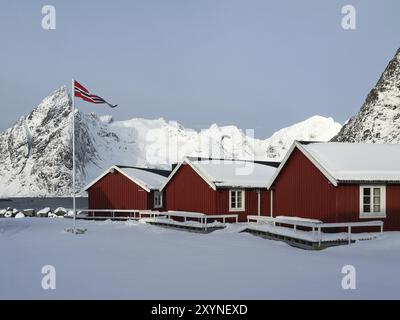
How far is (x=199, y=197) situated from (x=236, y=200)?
8.23 ft

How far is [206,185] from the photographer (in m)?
31.8

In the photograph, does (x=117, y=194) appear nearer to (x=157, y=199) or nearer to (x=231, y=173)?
(x=157, y=199)

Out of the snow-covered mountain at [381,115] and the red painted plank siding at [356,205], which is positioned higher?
the snow-covered mountain at [381,115]

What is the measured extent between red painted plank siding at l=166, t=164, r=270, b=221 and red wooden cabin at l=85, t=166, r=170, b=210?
12.7ft

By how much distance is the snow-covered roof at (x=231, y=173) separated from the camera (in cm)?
3135

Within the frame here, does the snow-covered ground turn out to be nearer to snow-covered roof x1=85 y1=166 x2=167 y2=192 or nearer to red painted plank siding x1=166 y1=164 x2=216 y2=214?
red painted plank siding x1=166 y1=164 x2=216 y2=214

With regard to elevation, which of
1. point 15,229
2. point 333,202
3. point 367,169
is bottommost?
point 15,229

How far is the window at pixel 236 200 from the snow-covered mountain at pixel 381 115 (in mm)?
70790

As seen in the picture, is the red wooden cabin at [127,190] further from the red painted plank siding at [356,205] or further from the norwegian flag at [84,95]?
the red painted plank siding at [356,205]

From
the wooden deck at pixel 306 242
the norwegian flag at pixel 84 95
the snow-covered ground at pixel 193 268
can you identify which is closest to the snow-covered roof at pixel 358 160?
the snow-covered ground at pixel 193 268

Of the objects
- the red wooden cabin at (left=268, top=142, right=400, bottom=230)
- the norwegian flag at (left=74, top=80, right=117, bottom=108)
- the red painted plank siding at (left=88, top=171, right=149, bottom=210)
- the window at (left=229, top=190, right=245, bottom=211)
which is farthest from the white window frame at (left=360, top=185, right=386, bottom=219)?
the red painted plank siding at (left=88, top=171, right=149, bottom=210)

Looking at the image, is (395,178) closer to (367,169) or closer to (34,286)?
(367,169)
